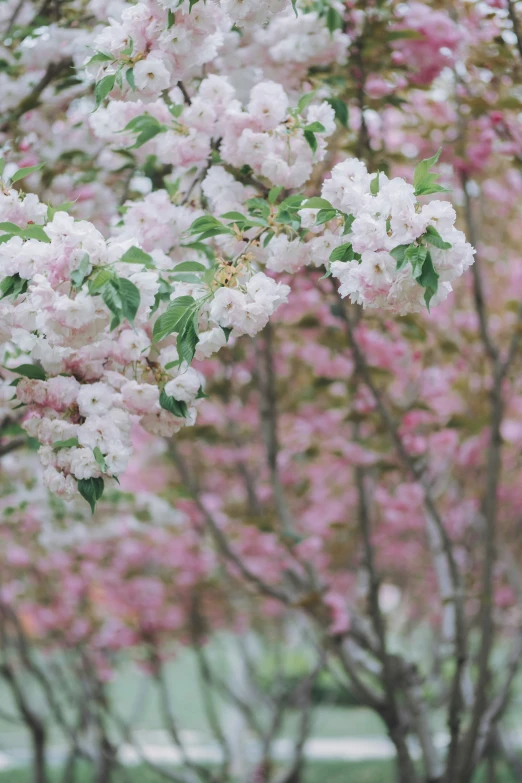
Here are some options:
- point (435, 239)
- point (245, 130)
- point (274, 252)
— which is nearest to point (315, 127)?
point (245, 130)

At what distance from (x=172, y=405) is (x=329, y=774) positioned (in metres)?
7.75

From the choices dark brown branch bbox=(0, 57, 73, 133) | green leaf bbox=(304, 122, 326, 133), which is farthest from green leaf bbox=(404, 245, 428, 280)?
dark brown branch bbox=(0, 57, 73, 133)

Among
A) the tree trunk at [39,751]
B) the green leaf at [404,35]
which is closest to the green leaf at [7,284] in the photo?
the green leaf at [404,35]

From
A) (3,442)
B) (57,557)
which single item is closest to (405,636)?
(57,557)

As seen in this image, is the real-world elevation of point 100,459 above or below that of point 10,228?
below

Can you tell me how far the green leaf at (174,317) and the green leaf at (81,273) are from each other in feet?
0.57

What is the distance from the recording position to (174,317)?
1.71 meters

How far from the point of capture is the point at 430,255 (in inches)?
61.5

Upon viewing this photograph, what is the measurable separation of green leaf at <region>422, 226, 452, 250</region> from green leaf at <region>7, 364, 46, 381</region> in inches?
34.0

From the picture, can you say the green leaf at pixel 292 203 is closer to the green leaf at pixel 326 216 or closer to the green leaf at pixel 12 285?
the green leaf at pixel 326 216

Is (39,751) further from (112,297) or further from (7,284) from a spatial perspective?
(112,297)

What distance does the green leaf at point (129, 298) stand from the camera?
5.25 ft

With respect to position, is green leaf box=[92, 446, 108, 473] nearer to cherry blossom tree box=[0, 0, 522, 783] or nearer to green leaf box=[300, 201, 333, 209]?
cherry blossom tree box=[0, 0, 522, 783]

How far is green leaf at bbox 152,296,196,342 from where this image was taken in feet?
5.59
